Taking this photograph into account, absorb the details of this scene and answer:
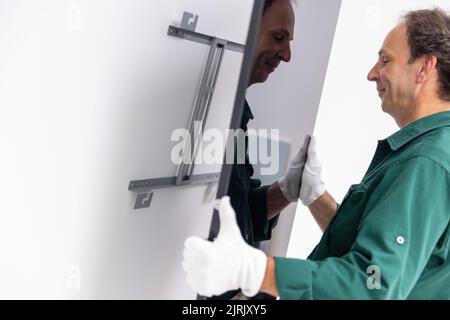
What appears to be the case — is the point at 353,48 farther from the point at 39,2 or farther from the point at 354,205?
the point at 39,2

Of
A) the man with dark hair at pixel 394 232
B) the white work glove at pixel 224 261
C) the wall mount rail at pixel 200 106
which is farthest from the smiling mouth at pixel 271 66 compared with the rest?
the white work glove at pixel 224 261

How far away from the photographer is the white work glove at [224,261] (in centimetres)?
133

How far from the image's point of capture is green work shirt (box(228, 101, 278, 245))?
67.1 inches

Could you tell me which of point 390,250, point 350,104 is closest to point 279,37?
point 390,250

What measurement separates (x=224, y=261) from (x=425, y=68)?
92cm

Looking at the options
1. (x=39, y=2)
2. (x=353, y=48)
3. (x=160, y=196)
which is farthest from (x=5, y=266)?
(x=353, y=48)

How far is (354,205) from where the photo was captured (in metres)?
1.72

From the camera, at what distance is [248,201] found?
1844 mm

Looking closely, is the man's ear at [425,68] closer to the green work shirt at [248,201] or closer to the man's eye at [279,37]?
the man's eye at [279,37]

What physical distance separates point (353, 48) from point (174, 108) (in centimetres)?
118

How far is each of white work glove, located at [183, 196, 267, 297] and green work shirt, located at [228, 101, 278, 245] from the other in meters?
0.31

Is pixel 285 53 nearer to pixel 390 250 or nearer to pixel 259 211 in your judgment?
pixel 259 211

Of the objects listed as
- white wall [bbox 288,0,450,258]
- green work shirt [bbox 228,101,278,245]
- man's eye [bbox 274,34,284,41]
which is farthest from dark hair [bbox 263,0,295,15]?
white wall [bbox 288,0,450,258]

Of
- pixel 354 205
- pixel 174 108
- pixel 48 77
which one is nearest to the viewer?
pixel 48 77
